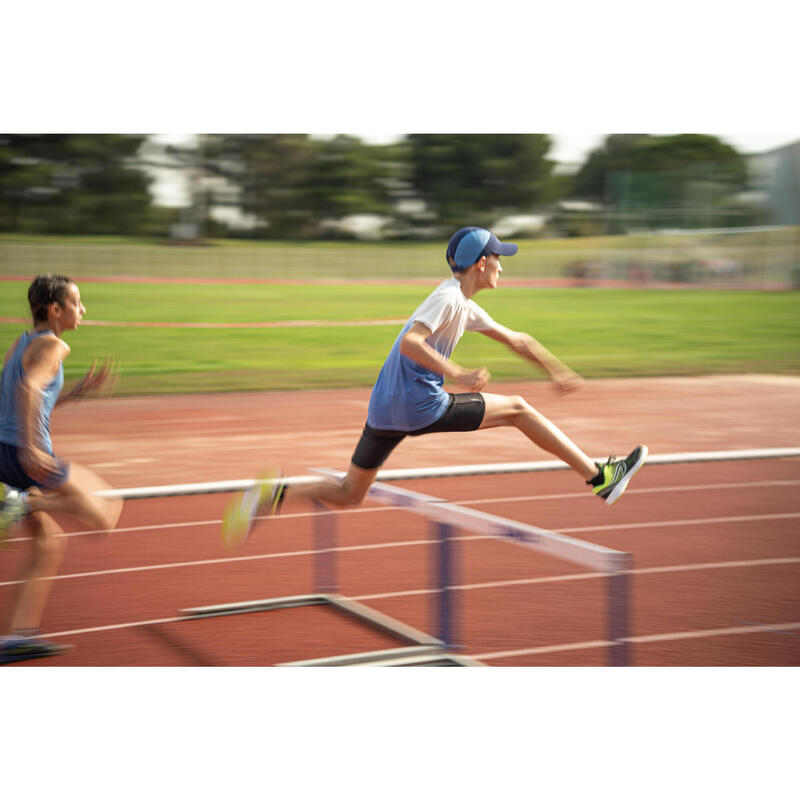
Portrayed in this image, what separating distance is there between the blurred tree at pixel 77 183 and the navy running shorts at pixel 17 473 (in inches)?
987

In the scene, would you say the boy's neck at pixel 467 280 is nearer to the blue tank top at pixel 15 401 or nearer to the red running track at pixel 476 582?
the red running track at pixel 476 582

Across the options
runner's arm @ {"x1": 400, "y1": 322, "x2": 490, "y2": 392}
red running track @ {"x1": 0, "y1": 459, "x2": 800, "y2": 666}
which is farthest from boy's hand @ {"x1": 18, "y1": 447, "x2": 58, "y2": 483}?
runner's arm @ {"x1": 400, "y1": 322, "x2": 490, "y2": 392}

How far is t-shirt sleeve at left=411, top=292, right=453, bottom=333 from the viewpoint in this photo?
3949 millimetres

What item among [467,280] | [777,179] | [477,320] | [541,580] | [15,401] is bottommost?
[541,580]

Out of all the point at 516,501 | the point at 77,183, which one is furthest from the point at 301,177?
the point at 516,501

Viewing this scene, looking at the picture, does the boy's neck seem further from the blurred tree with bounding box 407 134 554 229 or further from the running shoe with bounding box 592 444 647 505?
the blurred tree with bounding box 407 134 554 229

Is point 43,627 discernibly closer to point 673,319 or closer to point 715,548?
point 715,548

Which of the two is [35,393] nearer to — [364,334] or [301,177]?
[364,334]

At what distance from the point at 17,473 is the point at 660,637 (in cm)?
275

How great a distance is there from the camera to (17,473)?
388 centimetres

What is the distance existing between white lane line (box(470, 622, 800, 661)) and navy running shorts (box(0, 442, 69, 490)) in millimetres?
1809

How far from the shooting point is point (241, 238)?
30.4 m

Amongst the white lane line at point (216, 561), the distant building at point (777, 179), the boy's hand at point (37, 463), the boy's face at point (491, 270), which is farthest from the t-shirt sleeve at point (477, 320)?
the distant building at point (777, 179)

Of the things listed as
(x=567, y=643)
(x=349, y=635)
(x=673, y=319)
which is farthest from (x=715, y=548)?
(x=673, y=319)
